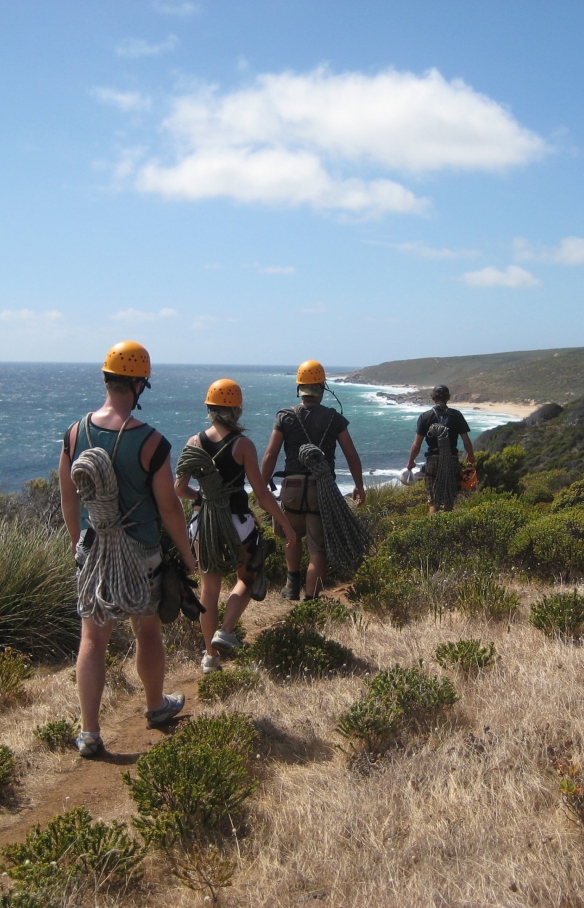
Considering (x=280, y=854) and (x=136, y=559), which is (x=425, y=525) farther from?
(x=280, y=854)

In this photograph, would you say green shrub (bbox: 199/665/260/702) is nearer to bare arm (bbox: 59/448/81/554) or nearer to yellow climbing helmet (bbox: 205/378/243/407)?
bare arm (bbox: 59/448/81/554)

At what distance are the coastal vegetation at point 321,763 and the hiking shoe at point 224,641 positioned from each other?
0.08 m

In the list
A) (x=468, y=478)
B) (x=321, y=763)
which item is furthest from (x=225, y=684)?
(x=468, y=478)

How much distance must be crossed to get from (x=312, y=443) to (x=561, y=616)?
6.88 feet

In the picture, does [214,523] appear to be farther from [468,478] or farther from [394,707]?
[468,478]

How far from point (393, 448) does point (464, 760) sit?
47.4 meters

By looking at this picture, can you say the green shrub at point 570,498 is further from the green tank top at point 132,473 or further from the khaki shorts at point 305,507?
the green tank top at point 132,473

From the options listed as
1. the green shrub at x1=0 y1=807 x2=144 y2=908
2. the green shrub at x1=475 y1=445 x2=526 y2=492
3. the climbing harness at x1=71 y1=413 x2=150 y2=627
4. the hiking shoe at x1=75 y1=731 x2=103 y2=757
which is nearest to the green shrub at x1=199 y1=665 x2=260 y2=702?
the hiking shoe at x1=75 y1=731 x2=103 y2=757

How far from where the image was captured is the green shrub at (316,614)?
5.12 meters

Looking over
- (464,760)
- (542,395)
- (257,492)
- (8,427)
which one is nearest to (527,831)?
(464,760)

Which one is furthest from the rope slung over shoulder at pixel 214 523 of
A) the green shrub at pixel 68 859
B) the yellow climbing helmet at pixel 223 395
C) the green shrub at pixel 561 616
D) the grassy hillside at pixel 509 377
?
the grassy hillside at pixel 509 377

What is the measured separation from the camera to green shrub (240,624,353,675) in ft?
14.6

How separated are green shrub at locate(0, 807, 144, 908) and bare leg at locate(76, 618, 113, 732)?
85cm

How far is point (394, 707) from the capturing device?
3.52m
